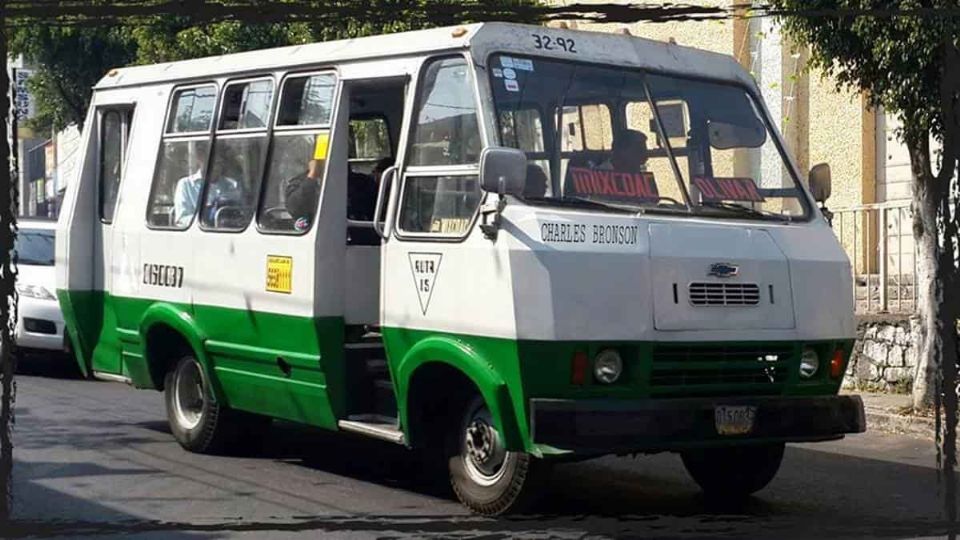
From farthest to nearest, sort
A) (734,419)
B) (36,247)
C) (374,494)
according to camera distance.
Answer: (36,247) < (374,494) < (734,419)

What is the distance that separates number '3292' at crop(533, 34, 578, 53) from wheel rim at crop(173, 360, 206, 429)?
379cm

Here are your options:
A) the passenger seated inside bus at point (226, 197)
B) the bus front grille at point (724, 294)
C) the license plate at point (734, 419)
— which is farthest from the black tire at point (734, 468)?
the passenger seated inside bus at point (226, 197)

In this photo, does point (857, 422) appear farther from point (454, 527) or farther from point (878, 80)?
point (878, 80)

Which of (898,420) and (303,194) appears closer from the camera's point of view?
(303,194)

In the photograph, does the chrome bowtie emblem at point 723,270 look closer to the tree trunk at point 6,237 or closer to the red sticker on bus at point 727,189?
the red sticker on bus at point 727,189

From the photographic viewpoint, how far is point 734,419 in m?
8.02

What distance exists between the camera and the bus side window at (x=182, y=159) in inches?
419

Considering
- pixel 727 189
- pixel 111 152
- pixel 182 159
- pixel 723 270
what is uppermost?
pixel 111 152

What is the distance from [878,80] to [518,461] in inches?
226

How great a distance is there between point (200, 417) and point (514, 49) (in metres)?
3.90

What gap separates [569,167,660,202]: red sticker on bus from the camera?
8.23 meters

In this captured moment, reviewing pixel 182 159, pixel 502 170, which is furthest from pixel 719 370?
pixel 182 159

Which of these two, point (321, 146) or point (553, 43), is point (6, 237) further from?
point (553, 43)

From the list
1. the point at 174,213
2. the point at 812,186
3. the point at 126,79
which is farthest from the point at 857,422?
the point at 126,79
